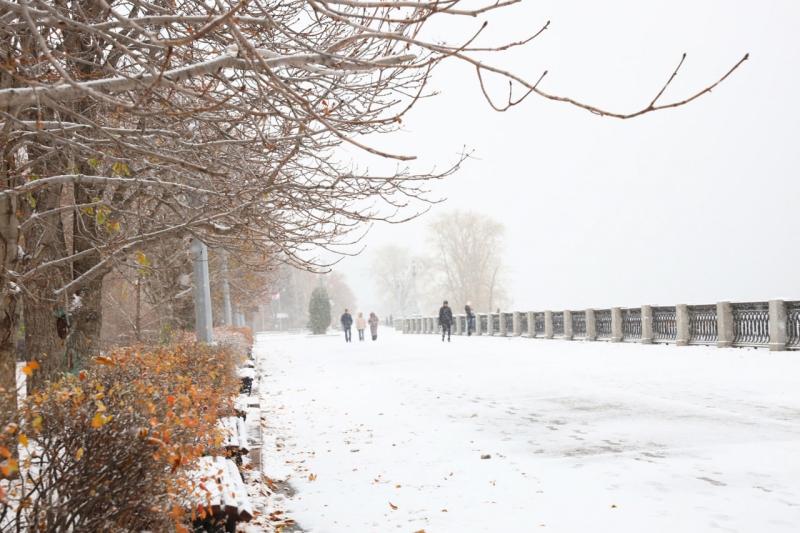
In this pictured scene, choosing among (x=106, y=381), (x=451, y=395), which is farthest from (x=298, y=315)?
(x=106, y=381)

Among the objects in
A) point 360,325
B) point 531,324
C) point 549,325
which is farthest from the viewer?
point 360,325

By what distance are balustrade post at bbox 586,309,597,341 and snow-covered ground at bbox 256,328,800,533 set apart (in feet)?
37.2

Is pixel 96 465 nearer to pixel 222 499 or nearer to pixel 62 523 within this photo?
pixel 62 523

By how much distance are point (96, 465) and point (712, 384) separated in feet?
36.0

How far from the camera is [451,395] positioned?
12.1 metres

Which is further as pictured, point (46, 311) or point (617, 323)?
point (617, 323)

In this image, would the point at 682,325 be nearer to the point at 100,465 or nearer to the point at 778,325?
the point at 778,325

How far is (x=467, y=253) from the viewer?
78375 millimetres

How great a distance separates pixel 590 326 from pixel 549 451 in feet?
65.5

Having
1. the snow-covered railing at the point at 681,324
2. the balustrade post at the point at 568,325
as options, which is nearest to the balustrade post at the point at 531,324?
the snow-covered railing at the point at 681,324

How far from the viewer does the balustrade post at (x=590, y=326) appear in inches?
1038

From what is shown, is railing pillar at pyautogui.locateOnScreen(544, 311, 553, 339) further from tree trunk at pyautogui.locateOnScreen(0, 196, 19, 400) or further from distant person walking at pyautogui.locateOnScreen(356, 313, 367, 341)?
tree trunk at pyautogui.locateOnScreen(0, 196, 19, 400)

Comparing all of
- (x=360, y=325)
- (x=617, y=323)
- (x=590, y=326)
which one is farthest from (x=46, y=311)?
(x=360, y=325)

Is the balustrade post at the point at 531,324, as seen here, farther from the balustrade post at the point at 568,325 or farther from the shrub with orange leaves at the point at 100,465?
the shrub with orange leaves at the point at 100,465
